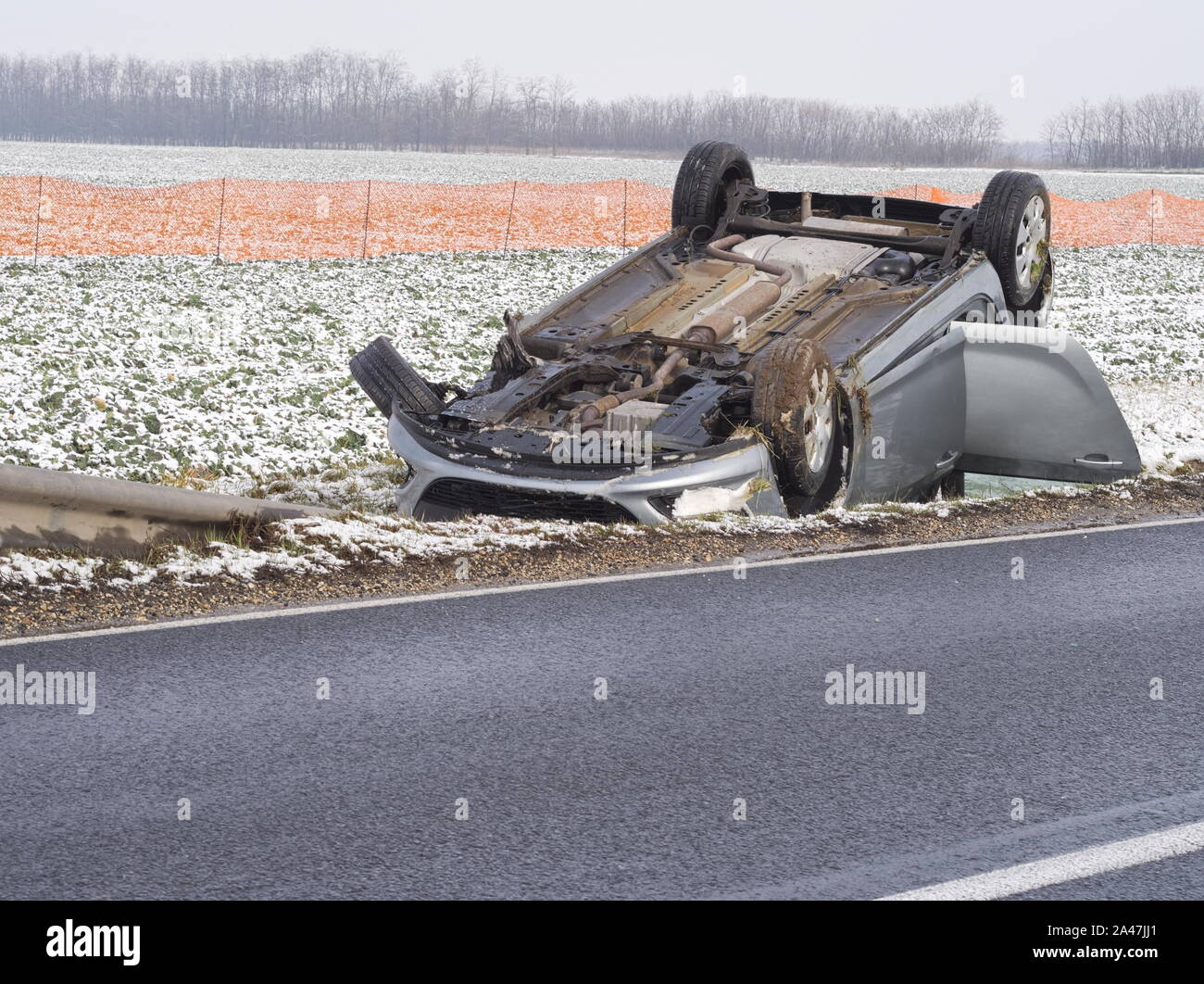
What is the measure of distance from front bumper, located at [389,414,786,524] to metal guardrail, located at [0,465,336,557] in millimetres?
1055

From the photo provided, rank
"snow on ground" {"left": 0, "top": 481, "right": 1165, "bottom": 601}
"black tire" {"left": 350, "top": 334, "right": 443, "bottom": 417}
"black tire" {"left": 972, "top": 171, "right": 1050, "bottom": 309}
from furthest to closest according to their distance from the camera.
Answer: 1. "black tire" {"left": 972, "top": 171, "right": 1050, "bottom": 309}
2. "black tire" {"left": 350, "top": 334, "right": 443, "bottom": 417}
3. "snow on ground" {"left": 0, "top": 481, "right": 1165, "bottom": 601}

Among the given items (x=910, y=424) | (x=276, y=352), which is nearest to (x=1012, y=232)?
(x=910, y=424)

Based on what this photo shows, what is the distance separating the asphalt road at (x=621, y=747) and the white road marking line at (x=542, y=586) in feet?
0.30

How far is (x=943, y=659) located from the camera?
6.66 m

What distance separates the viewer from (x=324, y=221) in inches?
1135

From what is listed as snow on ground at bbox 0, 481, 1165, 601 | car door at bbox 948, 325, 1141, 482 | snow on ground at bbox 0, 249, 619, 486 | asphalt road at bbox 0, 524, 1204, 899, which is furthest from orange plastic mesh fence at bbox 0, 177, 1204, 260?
asphalt road at bbox 0, 524, 1204, 899

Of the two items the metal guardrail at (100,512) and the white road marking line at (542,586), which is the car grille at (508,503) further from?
the metal guardrail at (100,512)

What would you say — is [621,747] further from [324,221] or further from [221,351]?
[324,221]

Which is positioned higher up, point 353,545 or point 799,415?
point 799,415

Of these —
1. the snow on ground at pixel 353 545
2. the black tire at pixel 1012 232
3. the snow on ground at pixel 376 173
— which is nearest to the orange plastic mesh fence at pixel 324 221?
the black tire at pixel 1012 232

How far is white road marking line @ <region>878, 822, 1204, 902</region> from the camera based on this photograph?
4.29 m

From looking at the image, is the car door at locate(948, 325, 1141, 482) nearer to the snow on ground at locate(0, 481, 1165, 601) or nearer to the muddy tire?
the snow on ground at locate(0, 481, 1165, 601)

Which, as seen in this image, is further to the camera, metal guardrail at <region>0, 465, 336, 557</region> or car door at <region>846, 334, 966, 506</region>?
car door at <region>846, 334, 966, 506</region>

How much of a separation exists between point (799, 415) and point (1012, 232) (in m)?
2.97
